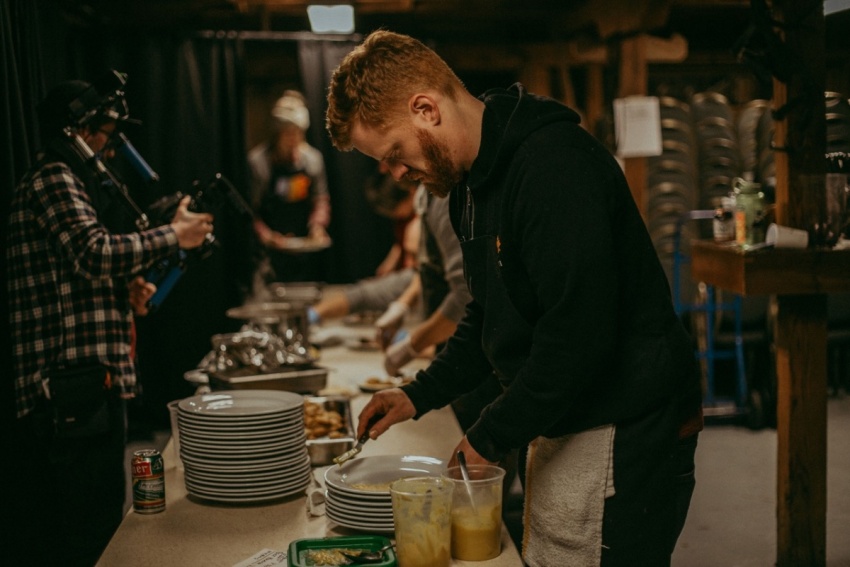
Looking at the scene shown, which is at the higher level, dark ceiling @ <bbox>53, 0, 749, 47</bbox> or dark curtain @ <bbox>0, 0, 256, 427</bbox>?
dark ceiling @ <bbox>53, 0, 749, 47</bbox>

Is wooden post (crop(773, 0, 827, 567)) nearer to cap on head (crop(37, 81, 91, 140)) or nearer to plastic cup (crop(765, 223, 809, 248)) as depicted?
plastic cup (crop(765, 223, 809, 248))

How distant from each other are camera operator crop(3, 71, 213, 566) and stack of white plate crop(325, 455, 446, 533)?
1.29 m

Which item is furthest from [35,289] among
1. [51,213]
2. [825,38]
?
[825,38]

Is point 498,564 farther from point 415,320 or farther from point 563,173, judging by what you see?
point 415,320

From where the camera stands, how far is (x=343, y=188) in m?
6.14

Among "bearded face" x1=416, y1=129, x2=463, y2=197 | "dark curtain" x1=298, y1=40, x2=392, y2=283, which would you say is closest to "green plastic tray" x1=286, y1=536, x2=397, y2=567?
"bearded face" x1=416, y1=129, x2=463, y2=197

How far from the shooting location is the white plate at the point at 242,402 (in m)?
1.90

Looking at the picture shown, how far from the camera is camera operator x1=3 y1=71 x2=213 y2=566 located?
2.72m

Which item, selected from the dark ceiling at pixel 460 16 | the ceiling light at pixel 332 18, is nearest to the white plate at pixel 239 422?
the dark ceiling at pixel 460 16

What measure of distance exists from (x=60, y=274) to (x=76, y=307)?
4.5 inches

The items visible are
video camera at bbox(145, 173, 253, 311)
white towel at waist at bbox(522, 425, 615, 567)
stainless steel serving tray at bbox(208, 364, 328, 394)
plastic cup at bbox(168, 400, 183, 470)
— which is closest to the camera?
white towel at waist at bbox(522, 425, 615, 567)

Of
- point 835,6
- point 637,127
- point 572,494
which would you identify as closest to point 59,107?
point 572,494

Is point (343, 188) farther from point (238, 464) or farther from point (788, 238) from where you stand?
point (238, 464)

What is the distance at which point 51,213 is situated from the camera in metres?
2.72
